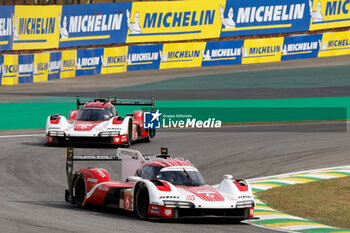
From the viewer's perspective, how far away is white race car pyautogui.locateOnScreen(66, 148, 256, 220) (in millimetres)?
12891

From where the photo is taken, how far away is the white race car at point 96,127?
23828mm

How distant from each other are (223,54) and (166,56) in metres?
3.81

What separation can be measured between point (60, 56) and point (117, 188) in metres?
29.7

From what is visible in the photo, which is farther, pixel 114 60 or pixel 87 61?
pixel 114 60

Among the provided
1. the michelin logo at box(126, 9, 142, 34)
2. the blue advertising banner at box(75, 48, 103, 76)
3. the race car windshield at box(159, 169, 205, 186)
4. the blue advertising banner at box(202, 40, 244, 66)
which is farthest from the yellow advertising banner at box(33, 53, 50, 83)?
the race car windshield at box(159, 169, 205, 186)

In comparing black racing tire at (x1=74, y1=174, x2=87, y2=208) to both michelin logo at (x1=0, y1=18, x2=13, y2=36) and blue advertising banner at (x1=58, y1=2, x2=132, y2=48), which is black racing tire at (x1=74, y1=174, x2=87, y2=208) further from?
blue advertising banner at (x1=58, y1=2, x2=132, y2=48)

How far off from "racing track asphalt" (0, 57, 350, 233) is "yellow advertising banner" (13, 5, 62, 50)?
1431cm

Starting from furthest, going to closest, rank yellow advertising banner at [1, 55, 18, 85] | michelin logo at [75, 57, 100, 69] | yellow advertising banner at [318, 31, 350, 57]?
yellow advertising banner at [318, 31, 350, 57] → michelin logo at [75, 57, 100, 69] → yellow advertising banner at [1, 55, 18, 85]

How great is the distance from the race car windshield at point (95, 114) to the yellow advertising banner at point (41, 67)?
17.0m

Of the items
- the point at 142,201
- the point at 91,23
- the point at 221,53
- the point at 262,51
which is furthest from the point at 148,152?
the point at 262,51

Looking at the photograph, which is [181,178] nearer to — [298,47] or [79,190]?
[79,190]

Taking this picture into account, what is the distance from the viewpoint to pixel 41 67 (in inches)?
1665

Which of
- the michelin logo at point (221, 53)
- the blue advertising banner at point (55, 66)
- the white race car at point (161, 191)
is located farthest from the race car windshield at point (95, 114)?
the michelin logo at point (221, 53)

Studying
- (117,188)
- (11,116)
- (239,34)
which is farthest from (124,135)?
(239,34)
